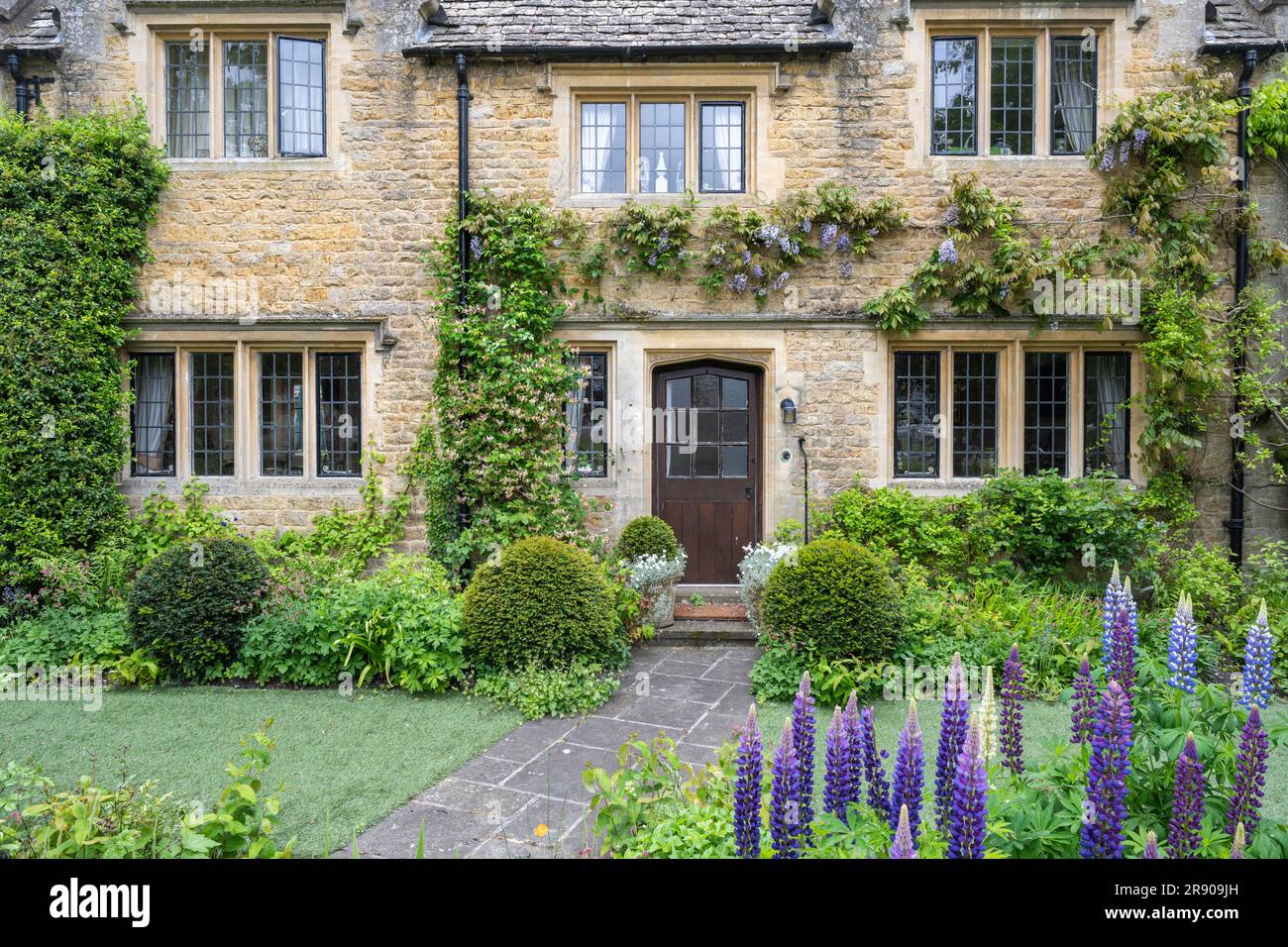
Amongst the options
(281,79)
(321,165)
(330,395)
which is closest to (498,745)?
(330,395)

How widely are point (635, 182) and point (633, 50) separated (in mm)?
1404

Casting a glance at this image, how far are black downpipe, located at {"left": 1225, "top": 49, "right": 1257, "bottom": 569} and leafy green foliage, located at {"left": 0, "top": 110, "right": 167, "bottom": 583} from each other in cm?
1238

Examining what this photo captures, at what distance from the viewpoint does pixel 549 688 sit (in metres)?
6.18

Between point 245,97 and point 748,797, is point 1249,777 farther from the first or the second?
point 245,97

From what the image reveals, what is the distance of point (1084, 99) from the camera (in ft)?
29.8

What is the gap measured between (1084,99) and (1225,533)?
527cm

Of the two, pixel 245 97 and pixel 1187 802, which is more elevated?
pixel 245 97

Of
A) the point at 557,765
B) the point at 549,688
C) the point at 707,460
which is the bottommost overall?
the point at 557,765

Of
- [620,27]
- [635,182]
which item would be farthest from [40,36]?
[635,182]

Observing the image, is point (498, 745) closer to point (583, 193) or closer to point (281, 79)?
point (583, 193)

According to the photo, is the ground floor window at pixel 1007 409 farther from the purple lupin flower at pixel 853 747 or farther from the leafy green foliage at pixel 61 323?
the leafy green foliage at pixel 61 323

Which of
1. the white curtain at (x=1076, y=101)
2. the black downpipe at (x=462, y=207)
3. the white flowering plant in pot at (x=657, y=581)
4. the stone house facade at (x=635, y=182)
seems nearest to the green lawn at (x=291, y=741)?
the white flowering plant in pot at (x=657, y=581)

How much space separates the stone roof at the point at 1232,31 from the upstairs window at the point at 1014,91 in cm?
120

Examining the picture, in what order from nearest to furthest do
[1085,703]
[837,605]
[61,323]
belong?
[1085,703] < [837,605] < [61,323]
